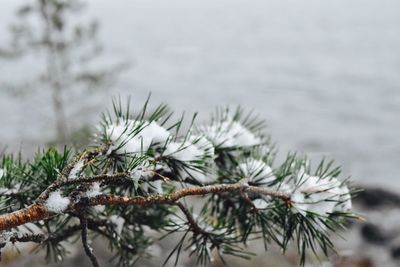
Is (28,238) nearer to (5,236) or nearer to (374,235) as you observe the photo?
(5,236)

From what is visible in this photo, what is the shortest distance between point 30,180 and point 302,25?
4784 centimetres

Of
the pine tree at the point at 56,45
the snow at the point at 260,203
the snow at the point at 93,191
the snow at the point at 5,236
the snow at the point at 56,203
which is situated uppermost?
the pine tree at the point at 56,45

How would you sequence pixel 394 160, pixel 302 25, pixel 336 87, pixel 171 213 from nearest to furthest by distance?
1. pixel 171 213
2. pixel 394 160
3. pixel 336 87
4. pixel 302 25

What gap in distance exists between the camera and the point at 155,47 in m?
38.0

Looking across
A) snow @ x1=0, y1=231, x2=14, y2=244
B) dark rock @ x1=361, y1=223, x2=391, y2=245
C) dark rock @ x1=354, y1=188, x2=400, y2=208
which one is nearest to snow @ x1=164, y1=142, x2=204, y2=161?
snow @ x1=0, y1=231, x2=14, y2=244

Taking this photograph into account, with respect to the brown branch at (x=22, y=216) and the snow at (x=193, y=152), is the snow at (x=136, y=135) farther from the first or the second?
the brown branch at (x=22, y=216)

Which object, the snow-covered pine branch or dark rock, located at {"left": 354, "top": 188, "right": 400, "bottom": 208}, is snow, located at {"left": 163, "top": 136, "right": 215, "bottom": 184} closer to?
the snow-covered pine branch

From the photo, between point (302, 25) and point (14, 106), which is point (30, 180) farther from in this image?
point (302, 25)

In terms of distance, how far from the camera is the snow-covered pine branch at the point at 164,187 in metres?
1.06

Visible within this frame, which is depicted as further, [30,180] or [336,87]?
[336,87]

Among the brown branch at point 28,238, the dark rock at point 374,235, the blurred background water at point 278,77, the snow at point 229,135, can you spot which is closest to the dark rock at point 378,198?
the blurred background water at point 278,77

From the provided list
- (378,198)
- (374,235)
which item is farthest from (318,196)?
(378,198)

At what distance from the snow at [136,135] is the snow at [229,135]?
244mm

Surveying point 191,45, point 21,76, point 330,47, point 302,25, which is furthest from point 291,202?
point 302,25
